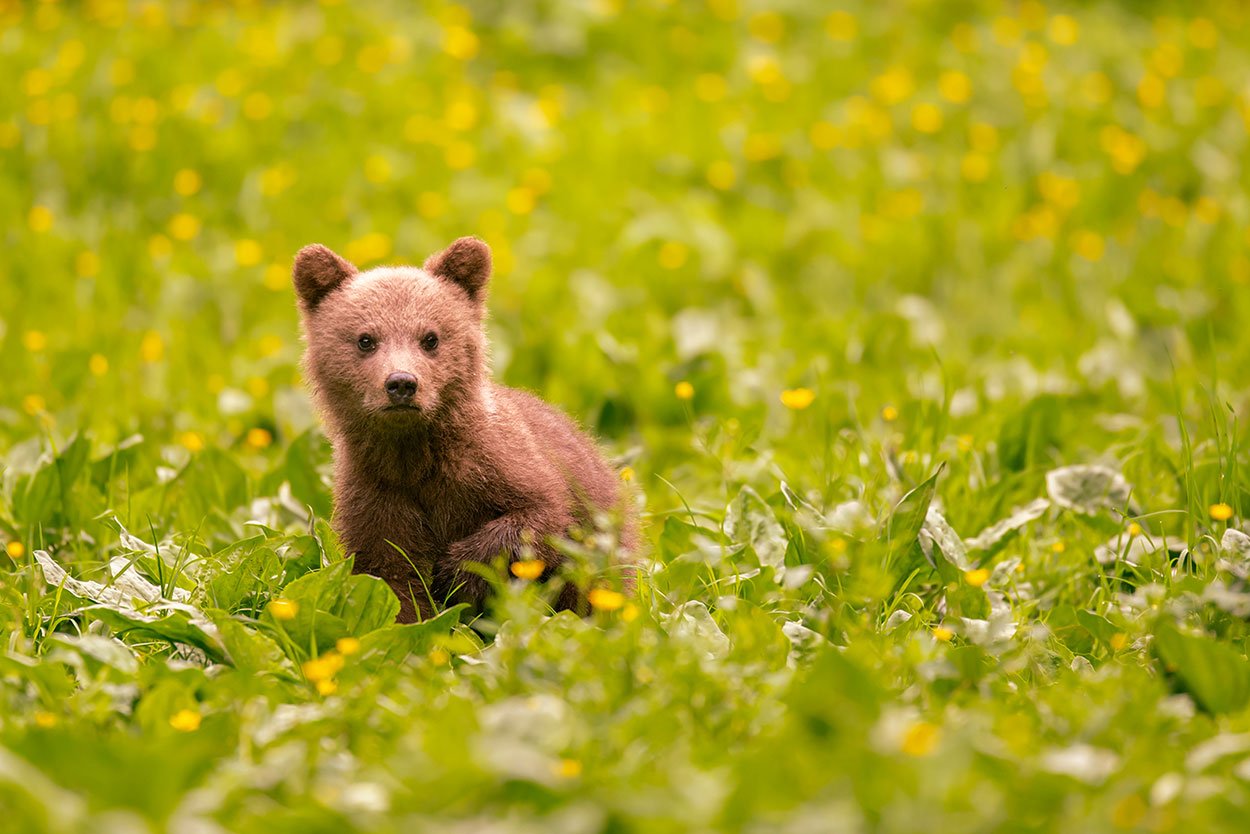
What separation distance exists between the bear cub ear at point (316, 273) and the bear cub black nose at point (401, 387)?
567mm

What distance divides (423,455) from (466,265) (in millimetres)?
641

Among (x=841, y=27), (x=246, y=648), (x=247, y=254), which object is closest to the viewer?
(x=246, y=648)

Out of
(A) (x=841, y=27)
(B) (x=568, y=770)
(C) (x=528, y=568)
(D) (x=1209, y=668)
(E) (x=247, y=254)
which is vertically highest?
(A) (x=841, y=27)

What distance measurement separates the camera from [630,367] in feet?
20.1

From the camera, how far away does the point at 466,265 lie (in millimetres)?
4230

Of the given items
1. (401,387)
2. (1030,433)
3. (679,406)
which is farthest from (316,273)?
(1030,433)

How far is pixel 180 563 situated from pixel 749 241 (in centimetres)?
472

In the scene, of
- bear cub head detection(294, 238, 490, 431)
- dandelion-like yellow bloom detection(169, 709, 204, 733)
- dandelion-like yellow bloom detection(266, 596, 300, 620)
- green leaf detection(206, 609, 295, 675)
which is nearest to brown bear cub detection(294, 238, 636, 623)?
bear cub head detection(294, 238, 490, 431)

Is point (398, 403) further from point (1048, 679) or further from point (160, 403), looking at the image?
point (160, 403)

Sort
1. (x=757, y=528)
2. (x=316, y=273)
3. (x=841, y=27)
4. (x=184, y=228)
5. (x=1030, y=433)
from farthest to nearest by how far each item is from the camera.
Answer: (x=841, y=27)
(x=184, y=228)
(x=1030, y=433)
(x=757, y=528)
(x=316, y=273)

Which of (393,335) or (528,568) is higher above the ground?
(393,335)

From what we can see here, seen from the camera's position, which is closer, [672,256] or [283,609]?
[283,609]

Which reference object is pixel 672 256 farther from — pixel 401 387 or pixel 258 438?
pixel 401 387

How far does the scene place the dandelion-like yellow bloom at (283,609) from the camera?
3523 mm
